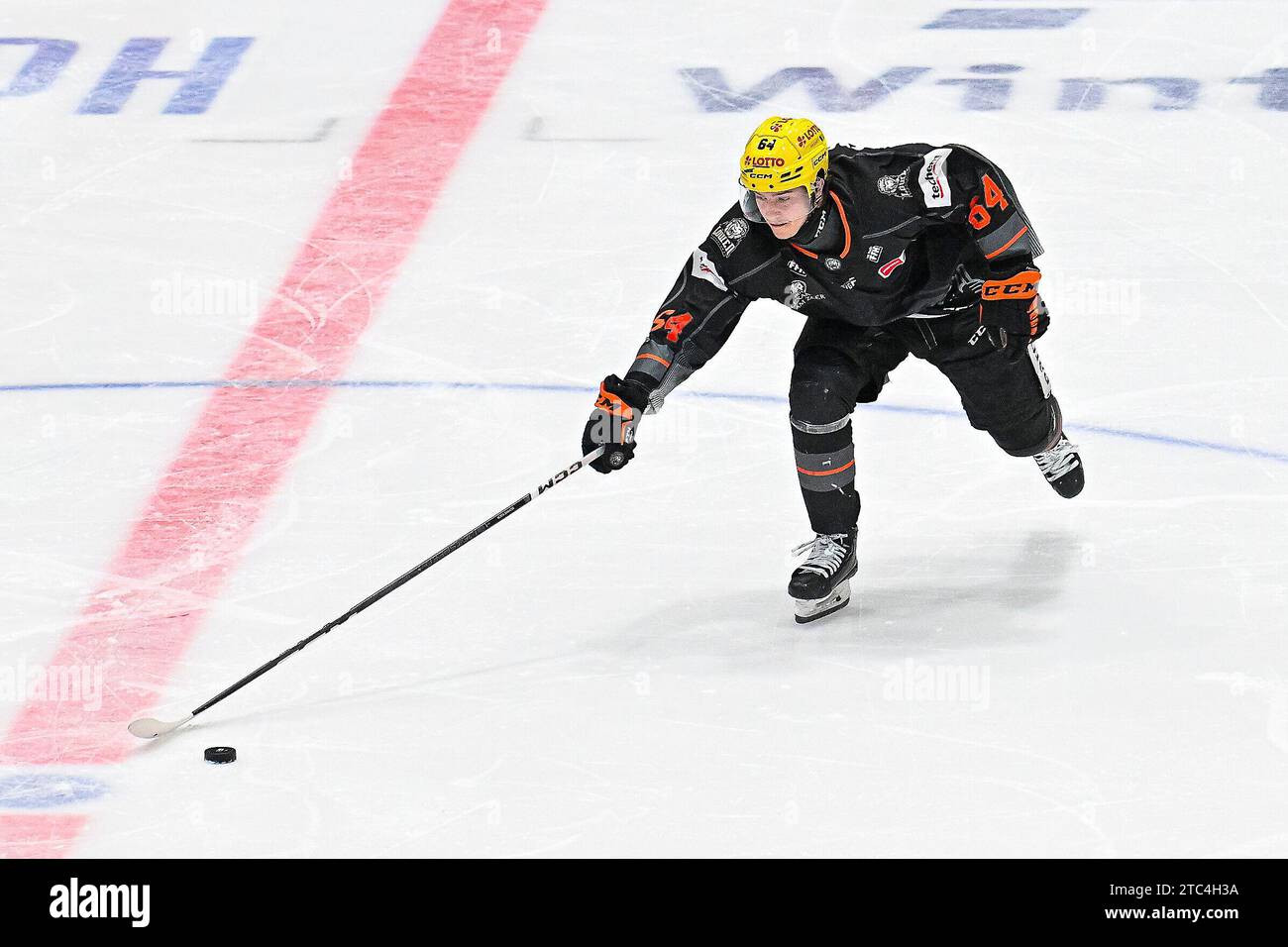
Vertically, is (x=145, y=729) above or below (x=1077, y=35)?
above

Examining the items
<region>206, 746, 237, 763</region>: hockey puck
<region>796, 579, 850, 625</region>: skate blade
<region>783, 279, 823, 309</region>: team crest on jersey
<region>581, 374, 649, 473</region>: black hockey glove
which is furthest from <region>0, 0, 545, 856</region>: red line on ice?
<region>783, 279, 823, 309</region>: team crest on jersey

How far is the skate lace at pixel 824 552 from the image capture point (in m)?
4.80

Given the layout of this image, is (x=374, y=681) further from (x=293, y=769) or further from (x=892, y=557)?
(x=892, y=557)

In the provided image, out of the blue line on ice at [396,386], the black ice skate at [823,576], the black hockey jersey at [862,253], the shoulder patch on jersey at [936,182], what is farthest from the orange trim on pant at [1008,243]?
the blue line on ice at [396,386]

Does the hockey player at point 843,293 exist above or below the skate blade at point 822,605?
above

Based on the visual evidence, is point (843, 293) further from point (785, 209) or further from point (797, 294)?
point (785, 209)

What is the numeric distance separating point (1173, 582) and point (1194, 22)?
4.09 metres

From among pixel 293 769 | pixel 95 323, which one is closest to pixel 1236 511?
pixel 293 769

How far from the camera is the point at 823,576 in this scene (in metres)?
4.78

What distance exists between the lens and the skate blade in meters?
4.78

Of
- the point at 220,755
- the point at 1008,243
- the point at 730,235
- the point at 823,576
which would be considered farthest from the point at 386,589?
the point at 1008,243

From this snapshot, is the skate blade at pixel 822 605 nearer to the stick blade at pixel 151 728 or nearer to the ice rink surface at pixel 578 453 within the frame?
the ice rink surface at pixel 578 453
